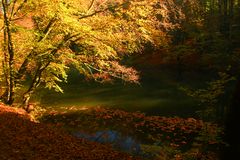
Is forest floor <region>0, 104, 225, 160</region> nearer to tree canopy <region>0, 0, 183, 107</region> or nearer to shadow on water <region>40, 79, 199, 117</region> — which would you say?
shadow on water <region>40, 79, 199, 117</region>

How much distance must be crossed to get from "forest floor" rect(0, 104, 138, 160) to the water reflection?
246 cm

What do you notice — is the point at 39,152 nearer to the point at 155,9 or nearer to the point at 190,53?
the point at 155,9

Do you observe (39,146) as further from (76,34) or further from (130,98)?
(130,98)

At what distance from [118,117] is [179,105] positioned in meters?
5.23

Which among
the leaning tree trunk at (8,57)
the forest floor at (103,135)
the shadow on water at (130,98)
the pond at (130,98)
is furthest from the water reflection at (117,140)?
the shadow on water at (130,98)

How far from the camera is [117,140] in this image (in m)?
16.4

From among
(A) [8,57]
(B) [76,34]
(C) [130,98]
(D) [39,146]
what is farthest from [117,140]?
(C) [130,98]

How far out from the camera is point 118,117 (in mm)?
21016

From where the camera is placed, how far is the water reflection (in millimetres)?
15133

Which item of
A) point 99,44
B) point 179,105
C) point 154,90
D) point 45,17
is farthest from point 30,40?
point 154,90

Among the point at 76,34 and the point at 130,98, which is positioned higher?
the point at 76,34

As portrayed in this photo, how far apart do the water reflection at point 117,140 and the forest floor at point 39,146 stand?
246 cm

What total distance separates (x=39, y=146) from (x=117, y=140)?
584 cm

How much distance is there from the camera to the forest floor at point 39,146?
10156 millimetres
